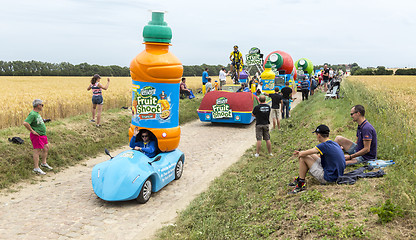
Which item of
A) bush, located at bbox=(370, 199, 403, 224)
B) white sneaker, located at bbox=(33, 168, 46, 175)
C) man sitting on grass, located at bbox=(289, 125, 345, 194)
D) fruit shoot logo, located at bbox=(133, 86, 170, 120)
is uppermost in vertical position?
fruit shoot logo, located at bbox=(133, 86, 170, 120)

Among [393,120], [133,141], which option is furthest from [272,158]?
[133,141]

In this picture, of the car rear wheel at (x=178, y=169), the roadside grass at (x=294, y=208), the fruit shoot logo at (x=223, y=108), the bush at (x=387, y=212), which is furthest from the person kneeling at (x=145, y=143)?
the fruit shoot logo at (x=223, y=108)

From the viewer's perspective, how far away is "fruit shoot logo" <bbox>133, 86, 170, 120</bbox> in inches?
322

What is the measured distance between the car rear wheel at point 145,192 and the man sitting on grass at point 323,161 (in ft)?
10.6

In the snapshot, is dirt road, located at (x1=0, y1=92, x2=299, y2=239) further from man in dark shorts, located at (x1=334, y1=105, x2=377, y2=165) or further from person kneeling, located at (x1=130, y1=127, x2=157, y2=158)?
man in dark shorts, located at (x1=334, y1=105, x2=377, y2=165)

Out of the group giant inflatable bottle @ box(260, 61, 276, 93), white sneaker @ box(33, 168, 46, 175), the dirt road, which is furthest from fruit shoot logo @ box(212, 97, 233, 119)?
white sneaker @ box(33, 168, 46, 175)

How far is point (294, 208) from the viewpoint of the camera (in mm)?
5453

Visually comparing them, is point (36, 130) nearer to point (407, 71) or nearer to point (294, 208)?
point (294, 208)

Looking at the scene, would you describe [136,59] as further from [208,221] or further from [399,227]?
[399,227]

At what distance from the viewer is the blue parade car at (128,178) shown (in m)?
6.87

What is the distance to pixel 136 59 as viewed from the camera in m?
8.28

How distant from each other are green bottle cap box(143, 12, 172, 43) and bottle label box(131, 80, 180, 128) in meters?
1.17

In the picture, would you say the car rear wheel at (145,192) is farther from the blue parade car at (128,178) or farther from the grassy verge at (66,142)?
the grassy verge at (66,142)

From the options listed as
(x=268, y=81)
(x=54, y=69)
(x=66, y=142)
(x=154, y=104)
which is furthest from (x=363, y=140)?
(x=54, y=69)
